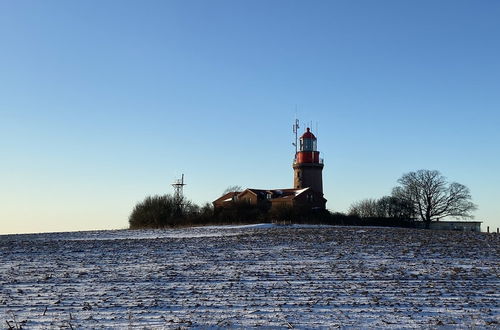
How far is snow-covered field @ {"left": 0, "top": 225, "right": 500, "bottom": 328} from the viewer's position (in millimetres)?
12589

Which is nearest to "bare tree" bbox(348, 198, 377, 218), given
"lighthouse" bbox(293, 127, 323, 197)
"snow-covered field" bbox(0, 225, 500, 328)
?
"lighthouse" bbox(293, 127, 323, 197)

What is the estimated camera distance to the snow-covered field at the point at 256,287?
41.3ft

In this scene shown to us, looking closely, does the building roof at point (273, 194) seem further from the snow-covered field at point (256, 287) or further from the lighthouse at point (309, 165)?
the snow-covered field at point (256, 287)

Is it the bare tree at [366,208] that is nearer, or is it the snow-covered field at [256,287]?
the snow-covered field at [256,287]

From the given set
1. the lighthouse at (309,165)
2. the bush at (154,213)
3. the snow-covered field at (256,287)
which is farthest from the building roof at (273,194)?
the snow-covered field at (256,287)

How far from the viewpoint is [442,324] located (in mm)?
11883

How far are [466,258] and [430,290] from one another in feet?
26.6

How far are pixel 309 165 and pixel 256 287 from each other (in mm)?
64165

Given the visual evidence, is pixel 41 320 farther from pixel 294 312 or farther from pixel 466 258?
pixel 466 258

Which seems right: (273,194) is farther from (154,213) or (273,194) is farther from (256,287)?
(256,287)

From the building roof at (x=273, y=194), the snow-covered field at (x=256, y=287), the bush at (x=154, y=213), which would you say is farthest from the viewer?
the building roof at (x=273, y=194)

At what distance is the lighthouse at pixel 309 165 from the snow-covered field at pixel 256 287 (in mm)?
52341

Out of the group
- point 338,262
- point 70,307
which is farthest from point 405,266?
point 70,307

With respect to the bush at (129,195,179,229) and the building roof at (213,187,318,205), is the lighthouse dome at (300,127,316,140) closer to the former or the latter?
the building roof at (213,187,318,205)
